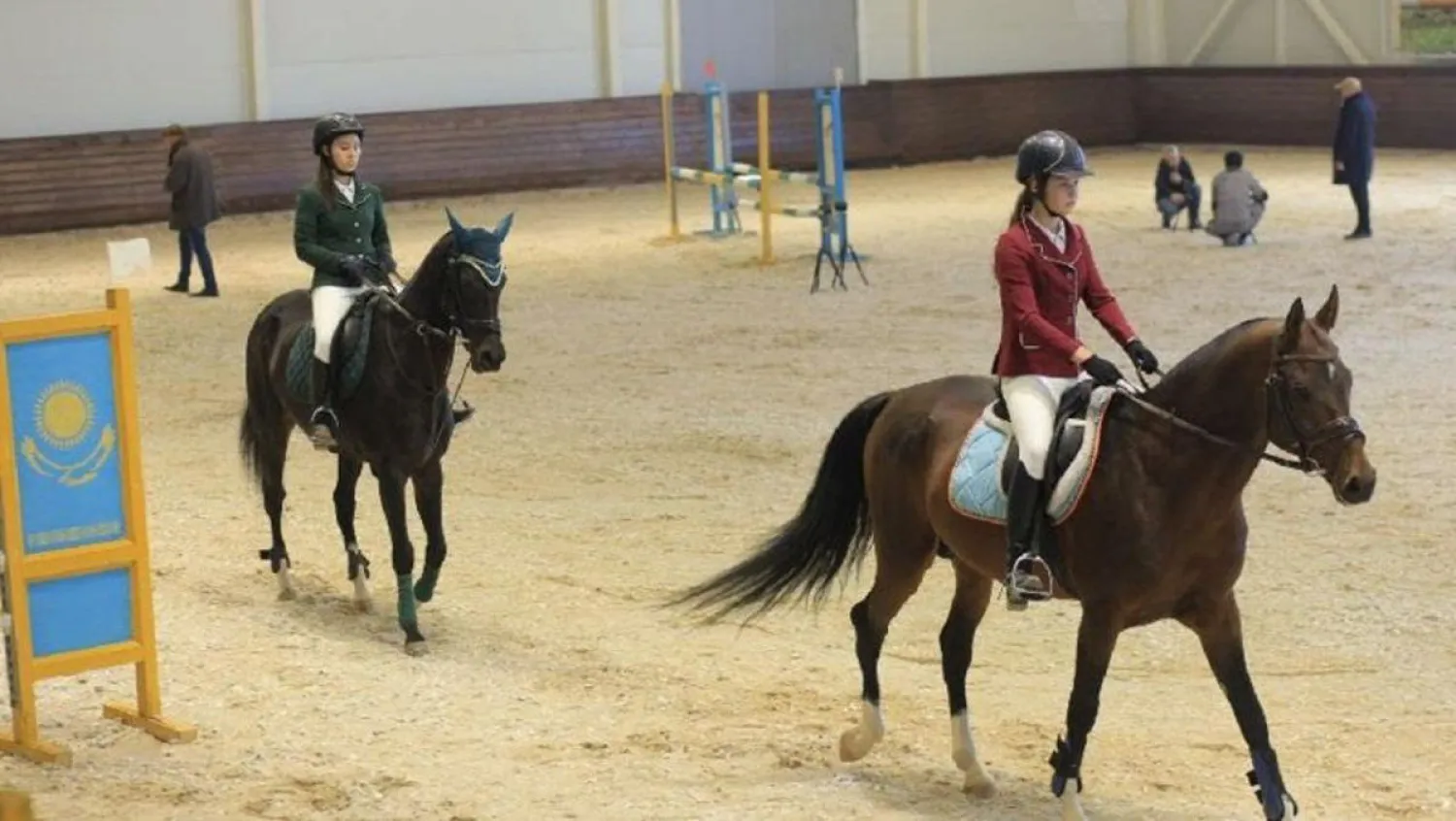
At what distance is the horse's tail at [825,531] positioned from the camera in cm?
794

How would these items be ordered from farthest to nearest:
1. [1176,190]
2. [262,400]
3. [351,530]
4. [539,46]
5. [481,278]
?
[539,46] → [1176,190] → [262,400] → [351,530] → [481,278]

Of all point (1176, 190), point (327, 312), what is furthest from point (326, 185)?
point (1176, 190)

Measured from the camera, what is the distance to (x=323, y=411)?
32.7ft

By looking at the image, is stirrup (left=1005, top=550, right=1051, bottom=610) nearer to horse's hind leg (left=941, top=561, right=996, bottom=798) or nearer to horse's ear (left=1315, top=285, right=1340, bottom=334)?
horse's hind leg (left=941, top=561, right=996, bottom=798)

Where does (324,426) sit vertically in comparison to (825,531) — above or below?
above

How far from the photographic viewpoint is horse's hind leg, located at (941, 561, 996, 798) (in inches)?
289

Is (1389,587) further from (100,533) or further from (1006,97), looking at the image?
(1006,97)

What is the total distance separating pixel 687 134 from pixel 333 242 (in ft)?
66.9

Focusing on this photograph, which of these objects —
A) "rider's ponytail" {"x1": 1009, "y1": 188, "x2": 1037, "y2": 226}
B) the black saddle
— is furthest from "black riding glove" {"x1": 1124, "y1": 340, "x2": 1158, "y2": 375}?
"rider's ponytail" {"x1": 1009, "y1": 188, "x2": 1037, "y2": 226}

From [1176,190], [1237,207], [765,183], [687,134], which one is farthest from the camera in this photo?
[687,134]

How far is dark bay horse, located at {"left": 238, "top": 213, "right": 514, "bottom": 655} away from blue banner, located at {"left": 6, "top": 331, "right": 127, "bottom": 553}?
5.77 feet

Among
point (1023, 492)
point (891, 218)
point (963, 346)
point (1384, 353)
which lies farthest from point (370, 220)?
point (891, 218)

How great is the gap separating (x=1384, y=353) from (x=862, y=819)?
10.5 m

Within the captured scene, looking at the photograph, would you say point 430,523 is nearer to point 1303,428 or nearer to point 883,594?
point 883,594
